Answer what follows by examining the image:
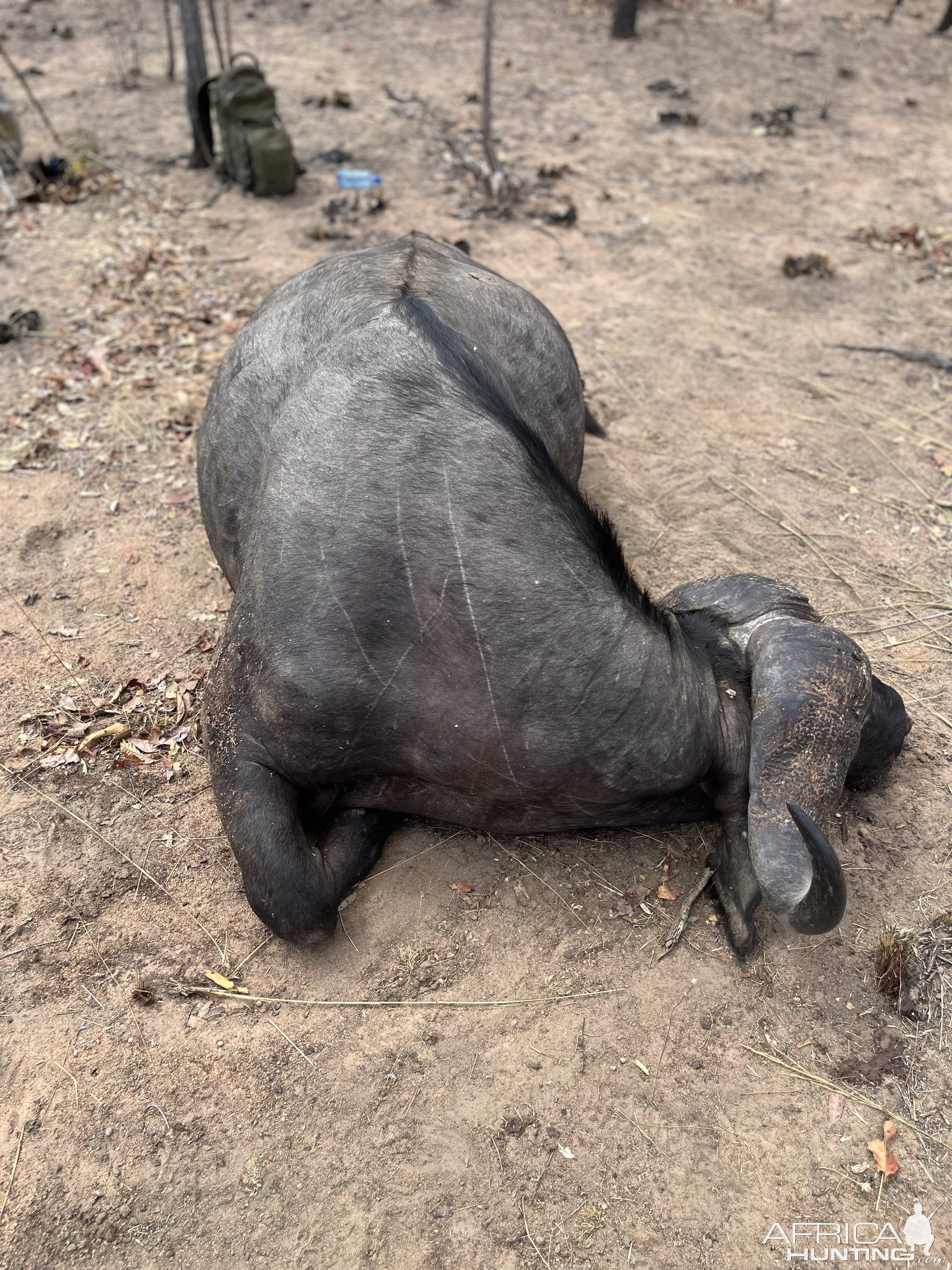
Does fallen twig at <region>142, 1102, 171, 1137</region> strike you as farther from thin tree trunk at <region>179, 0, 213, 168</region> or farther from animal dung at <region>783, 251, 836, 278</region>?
thin tree trunk at <region>179, 0, 213, 168</region>

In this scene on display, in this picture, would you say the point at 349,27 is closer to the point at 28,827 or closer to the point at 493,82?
the point at 493,82

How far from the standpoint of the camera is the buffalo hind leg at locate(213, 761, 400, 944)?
2975mm

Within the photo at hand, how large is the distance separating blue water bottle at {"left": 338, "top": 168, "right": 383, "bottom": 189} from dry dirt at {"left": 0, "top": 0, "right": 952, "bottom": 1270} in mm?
531

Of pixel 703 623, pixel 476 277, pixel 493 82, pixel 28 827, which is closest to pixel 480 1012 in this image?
pixel 703 623

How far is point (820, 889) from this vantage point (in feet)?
7.60

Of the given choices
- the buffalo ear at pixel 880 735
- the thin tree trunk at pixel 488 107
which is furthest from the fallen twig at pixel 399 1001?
the thin tree trunk at pixel 488 107

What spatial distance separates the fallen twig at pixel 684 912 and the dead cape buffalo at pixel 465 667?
97 millimetres

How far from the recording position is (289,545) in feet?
10.2

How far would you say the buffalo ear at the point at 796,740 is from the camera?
251 centimetres

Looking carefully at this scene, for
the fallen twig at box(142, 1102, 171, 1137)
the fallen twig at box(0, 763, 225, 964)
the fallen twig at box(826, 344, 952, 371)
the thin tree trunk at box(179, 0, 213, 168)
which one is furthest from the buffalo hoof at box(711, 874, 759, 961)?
the thin tree trunk at box(179, 0, 213, 168)

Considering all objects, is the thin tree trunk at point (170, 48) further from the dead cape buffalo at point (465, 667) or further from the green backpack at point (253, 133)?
the dead cape buffalo at point (465, 667)

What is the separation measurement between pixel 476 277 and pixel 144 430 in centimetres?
239

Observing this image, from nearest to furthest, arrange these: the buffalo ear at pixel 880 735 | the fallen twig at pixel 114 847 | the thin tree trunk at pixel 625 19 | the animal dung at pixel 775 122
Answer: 1. the fallen twig at pixel 114 847
2. the buffalo ear at pixel 880 735
3. the animal dung at pixel 775 122
4. the thin tree trunk at pixel 625 19

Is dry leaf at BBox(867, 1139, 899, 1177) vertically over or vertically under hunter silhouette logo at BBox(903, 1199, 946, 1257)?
over
